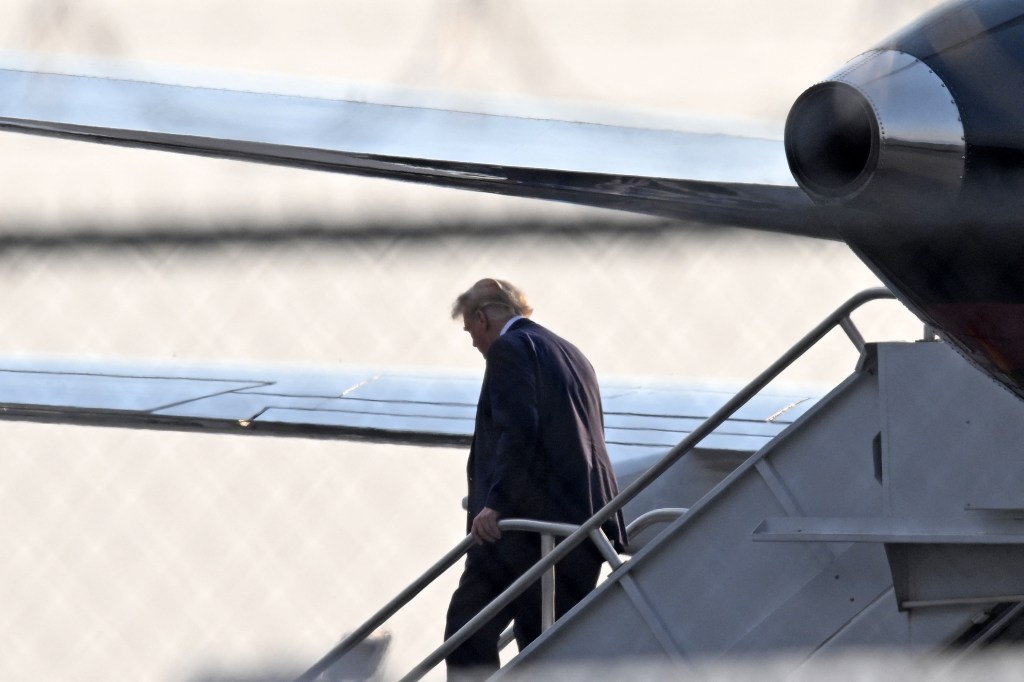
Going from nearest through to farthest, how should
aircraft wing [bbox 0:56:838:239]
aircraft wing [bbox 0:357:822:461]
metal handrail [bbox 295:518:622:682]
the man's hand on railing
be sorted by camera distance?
aircraft wing [bbox 0:56:838:239]
metal handrail [bbox 295:518:622:682]
the man's hand on railing
aircraft wing [bbox 0:357:822:461]

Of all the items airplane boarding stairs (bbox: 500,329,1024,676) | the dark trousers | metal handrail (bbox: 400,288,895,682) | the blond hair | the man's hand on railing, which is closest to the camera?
airplane boarding stairs (bbox: 500,329,1024,676)

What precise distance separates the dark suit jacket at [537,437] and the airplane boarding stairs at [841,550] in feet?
1.72

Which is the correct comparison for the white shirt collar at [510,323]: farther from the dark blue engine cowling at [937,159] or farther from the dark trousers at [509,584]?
the dark blue engine cowling at [937,159]

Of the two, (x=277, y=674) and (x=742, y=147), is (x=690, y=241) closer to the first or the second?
(x=742, y=147)

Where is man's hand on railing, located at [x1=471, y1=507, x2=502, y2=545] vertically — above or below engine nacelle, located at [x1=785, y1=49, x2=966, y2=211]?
above

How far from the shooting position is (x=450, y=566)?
4.89 meters

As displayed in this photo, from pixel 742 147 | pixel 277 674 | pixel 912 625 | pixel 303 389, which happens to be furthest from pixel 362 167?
pixel 303 389

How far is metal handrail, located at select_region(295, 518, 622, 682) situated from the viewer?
164 inches

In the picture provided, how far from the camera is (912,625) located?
3.80 meters

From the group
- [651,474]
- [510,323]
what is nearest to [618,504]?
[651,474]

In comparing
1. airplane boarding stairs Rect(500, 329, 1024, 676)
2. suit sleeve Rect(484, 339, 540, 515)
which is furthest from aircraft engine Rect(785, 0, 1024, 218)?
suit sleeve Rect(484, 339, 540, 515)

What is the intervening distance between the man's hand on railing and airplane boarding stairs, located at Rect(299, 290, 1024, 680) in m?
0.43

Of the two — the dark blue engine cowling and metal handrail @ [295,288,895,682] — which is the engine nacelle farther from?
metal handrail @ [295,288,895,682]

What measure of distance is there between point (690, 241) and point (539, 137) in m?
0.48
